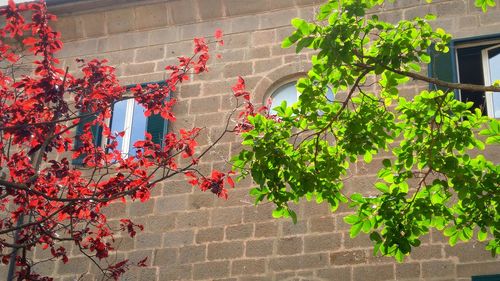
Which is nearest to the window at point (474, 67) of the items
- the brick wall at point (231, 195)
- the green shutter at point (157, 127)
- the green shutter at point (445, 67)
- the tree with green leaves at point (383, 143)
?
the green shutter at point (445, 67)

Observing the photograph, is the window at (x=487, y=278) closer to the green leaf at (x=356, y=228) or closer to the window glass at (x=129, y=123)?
the green leaf at (x=356, y=228)

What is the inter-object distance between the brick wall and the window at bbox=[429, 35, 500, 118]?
0.18m

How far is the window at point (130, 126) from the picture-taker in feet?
43.2

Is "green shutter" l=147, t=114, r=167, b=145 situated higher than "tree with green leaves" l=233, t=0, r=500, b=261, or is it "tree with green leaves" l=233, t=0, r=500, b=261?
"green shutter" l=147, t=114, r=167, b=145

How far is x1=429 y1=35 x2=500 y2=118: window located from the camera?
12000mm

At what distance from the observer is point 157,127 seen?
13.2 metres

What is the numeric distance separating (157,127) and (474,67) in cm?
438

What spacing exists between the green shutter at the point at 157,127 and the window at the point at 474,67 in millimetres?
3733

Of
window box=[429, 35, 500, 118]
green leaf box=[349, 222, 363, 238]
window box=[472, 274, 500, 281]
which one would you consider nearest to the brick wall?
window box=[472, 274, 500, 281]

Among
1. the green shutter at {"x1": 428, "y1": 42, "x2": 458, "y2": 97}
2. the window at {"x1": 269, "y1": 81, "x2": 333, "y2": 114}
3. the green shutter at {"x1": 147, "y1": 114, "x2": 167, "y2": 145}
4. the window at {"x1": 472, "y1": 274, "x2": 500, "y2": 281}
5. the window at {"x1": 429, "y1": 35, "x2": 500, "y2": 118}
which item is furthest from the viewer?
the green shutter at {"x1": 147, "y1": 114, "x2": 167, "y2": 145}

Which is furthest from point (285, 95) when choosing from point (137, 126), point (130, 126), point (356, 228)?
point (356, 228)

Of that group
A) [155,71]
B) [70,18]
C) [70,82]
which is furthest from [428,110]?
[70,18]

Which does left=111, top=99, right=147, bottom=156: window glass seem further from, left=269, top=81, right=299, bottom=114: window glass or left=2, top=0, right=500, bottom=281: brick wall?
left=269, top=81, right=299, bottom=114: window glass

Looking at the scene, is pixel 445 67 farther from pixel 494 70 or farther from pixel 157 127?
pixel 157 127
